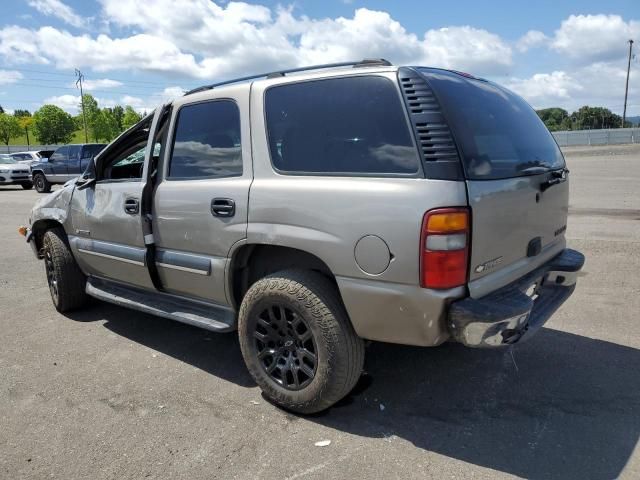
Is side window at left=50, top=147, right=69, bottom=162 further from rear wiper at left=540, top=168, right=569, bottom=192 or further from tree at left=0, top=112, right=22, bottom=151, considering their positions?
tree at left=0, top=112, right=22, bottom=151

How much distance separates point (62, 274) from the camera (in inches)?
189

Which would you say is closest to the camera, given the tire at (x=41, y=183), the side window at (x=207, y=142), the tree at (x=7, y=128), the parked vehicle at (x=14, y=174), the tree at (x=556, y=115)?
the side window at (x=207, y=142)

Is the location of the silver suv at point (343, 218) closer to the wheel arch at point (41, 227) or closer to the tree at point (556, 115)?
the wheel arch at point (41, 227)

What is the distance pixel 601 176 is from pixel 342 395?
17.2 metres

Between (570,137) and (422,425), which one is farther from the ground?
(570,137)

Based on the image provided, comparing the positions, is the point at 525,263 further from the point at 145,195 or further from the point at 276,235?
the point at 145,195

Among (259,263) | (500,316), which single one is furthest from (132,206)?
(500,316)

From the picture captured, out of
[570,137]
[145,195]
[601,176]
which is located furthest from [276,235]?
[570,137]

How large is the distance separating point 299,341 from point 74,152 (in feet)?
59.9

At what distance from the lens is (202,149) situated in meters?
3.51

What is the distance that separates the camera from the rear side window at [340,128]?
2631mm

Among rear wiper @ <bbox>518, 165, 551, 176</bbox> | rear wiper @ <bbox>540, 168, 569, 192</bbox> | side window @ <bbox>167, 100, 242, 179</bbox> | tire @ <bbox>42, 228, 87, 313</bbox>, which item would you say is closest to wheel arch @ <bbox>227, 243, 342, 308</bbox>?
side window @ <bbox>167, 100, 242, 179</bbox>

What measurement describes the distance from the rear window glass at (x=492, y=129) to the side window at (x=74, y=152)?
18.1 m

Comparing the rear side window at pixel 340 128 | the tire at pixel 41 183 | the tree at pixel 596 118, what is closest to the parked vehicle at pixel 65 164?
the tire at pixel 41 183
